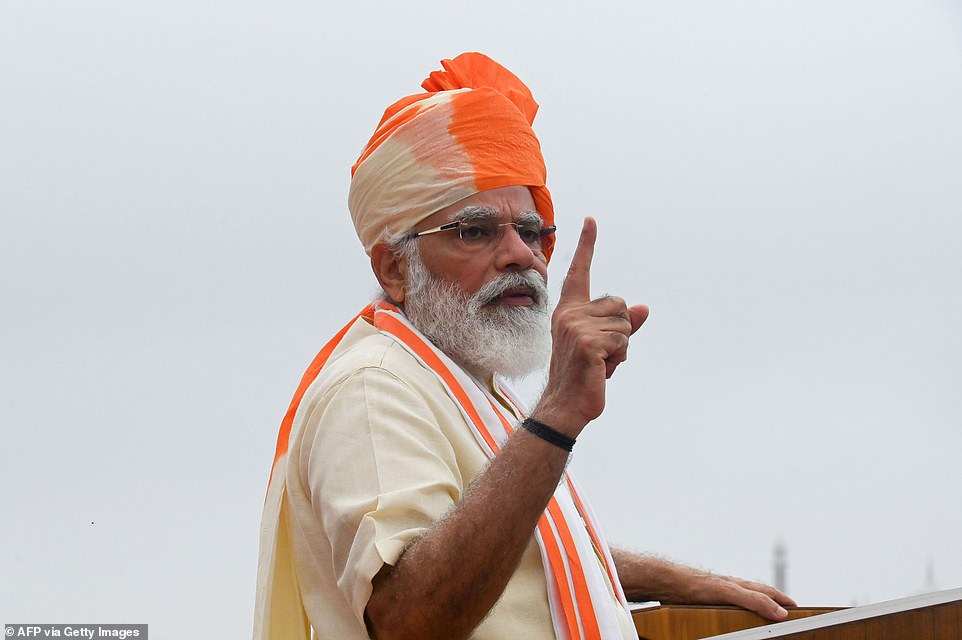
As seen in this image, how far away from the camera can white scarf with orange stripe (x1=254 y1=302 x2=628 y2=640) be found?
1.77m

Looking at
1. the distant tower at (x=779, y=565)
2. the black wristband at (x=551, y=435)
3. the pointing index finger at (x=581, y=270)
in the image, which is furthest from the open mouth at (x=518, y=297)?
the distant tower at (x=779, y=565)

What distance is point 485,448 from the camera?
1.84 meters

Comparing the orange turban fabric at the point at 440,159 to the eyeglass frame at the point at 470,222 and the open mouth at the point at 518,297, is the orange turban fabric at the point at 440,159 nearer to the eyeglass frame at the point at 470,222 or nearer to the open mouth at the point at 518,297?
the eyeglass frame at the point at 470,222

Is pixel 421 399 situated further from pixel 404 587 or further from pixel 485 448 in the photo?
pixel 404 587

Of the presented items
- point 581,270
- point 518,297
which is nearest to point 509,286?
point 518,297

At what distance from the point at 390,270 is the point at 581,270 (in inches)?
26.6

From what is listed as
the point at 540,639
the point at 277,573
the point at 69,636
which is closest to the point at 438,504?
the point at 540,639

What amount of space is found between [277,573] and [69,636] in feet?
5.73

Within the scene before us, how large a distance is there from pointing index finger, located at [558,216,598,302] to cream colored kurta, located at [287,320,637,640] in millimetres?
320

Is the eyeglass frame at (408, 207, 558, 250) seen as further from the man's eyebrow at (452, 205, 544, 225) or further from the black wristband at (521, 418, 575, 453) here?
the black wristband at (521, 418, 575, 453)

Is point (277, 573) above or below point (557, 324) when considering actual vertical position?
below

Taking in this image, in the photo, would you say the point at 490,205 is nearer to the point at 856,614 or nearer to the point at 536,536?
the point at 536,536

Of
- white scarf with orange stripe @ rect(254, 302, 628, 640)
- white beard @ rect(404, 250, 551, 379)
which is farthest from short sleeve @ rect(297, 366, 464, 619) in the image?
white beard @ rect(404, 250, 551, 379)

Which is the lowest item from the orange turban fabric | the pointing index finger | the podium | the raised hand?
the podium
